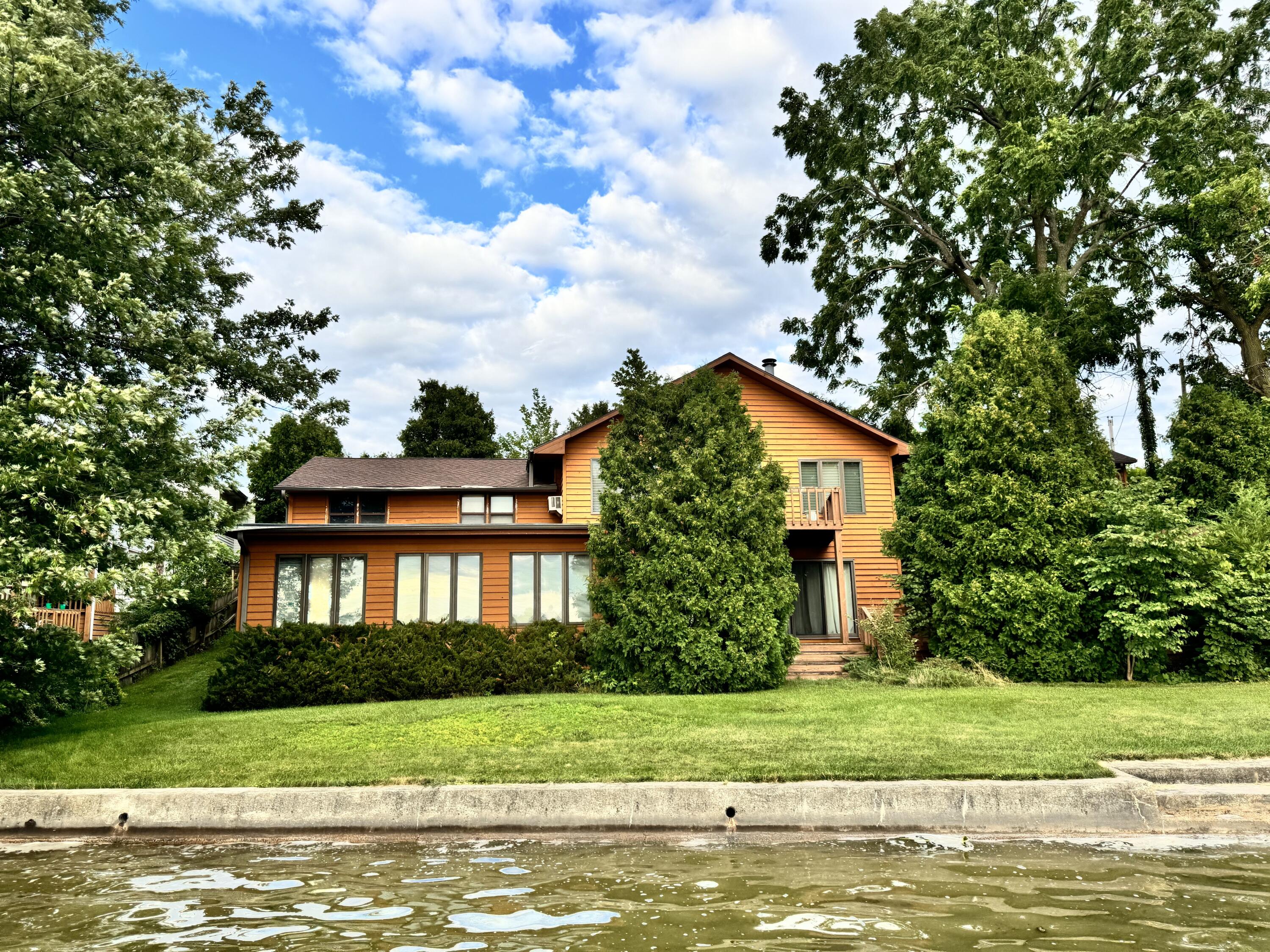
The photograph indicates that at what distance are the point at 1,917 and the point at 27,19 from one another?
12.6 meters

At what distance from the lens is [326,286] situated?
26.6m

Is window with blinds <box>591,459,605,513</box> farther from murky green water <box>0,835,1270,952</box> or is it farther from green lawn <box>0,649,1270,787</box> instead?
murky green water <box>0,835,1270,952</box>

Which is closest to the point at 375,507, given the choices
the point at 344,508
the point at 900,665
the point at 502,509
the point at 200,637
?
the point at 344,508

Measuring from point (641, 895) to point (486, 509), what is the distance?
19767 millimetres

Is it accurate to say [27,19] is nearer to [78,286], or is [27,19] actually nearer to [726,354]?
[78,286]

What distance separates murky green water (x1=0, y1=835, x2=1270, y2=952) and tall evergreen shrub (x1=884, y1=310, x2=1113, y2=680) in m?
9.10

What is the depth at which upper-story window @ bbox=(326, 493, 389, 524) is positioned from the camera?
2392cm

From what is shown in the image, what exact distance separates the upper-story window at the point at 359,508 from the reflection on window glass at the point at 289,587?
639 centimetres

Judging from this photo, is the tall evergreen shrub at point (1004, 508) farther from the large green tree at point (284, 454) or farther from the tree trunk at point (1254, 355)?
the large green tree at point (284, 454)

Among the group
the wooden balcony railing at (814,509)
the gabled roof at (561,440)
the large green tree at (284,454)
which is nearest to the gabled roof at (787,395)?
the gabled roof at (561,440)

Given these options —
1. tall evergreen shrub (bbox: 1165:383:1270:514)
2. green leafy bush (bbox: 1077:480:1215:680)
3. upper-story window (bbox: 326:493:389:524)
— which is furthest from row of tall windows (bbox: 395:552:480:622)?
tall evergreen shrub (bbox: 1165:383:1270:514)

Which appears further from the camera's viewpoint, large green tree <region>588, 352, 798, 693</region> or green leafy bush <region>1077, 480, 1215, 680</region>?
green leafy bush <region>1077, 480, 1215, 680</region>

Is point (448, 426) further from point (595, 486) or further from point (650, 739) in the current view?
point (650, 739)

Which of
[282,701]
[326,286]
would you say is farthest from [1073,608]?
[326,286]
